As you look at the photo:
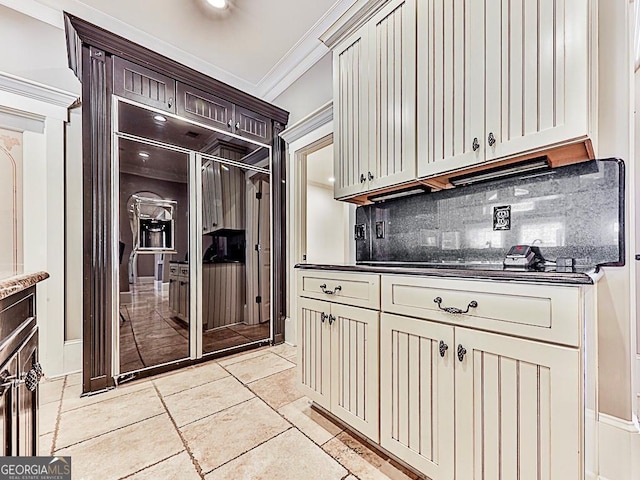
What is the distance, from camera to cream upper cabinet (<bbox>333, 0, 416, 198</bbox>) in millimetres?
1622

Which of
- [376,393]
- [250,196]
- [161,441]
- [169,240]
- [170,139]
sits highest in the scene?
[170,139]

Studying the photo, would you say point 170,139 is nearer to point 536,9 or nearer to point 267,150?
point 267,150

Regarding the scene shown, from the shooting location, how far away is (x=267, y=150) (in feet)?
10.4

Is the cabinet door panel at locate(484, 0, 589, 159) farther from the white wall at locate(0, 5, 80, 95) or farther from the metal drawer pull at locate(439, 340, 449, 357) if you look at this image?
the white wall at locate(0, 5, 80, 95)

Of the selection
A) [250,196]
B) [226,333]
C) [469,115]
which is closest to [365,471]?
[469,115]

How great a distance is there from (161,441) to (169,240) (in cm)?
150

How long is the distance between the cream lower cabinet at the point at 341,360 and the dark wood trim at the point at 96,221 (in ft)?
4.73

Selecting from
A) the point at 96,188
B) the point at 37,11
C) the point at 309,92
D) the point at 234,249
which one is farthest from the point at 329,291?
the point at 37,11

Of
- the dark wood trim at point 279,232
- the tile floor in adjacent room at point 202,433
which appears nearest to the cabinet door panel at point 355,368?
the tile floor in adjacent room at point 202,433

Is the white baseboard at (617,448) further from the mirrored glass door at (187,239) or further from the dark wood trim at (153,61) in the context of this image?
the dark wood trim at (153,61)

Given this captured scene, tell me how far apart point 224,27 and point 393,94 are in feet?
6.13

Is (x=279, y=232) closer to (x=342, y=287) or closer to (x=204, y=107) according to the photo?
(x=204, y=107)

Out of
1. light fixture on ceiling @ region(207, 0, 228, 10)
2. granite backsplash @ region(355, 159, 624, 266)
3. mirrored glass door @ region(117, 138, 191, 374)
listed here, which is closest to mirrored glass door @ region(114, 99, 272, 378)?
mirrored glass door @ region(117, 138, 191, 374)

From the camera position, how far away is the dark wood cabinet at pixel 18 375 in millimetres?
700
